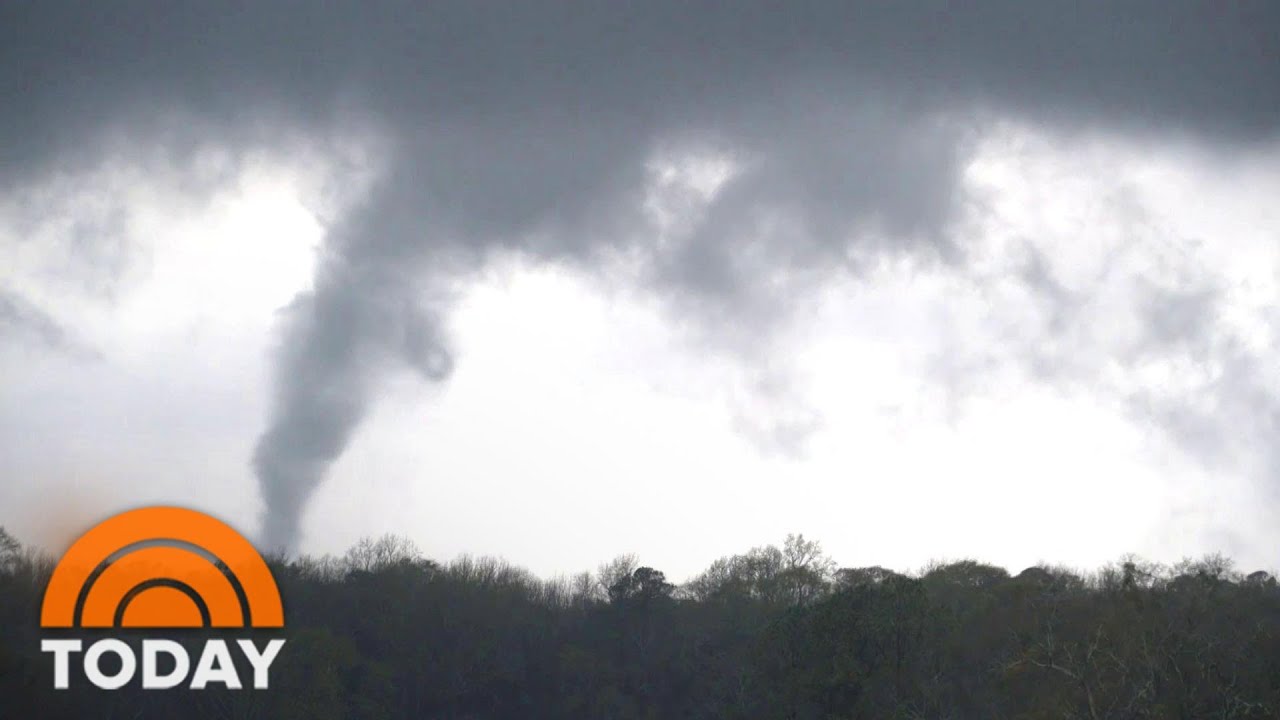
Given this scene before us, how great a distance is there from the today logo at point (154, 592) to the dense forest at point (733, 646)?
295cm

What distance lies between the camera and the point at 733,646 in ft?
418

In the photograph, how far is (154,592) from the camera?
251ft

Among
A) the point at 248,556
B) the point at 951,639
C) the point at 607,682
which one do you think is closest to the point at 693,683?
the point at 607,682

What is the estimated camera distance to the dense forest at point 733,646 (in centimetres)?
6869

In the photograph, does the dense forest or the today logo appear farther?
the dense forest

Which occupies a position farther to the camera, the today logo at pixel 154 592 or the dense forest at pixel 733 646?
the dense forest at pixel 733 646

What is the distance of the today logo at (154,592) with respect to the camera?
196 feet

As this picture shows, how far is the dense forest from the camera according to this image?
68.7 meters

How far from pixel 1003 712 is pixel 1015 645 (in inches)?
256

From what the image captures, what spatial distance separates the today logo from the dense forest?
2950mm

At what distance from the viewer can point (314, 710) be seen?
97.6 metres

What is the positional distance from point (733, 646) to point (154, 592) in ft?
228

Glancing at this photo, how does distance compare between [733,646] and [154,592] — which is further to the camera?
[733,646]

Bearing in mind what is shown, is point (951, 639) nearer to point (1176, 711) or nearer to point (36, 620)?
point (1176, 711)
